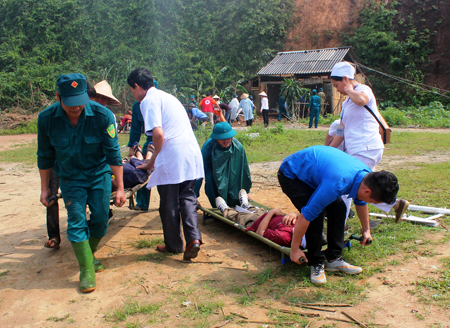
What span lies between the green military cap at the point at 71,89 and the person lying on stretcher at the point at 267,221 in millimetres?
2108

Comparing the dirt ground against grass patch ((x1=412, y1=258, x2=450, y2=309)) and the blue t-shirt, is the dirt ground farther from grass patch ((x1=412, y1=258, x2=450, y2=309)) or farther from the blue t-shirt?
the blue t-shirt

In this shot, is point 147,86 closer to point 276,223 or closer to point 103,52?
point 276,223

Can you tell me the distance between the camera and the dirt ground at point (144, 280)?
2.71 m

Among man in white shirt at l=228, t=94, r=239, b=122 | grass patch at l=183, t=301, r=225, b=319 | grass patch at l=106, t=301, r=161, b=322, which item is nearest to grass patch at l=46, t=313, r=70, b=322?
grass patch at l=106, t=301, r=161, b=322

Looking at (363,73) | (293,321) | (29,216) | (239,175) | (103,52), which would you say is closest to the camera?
(293,321)

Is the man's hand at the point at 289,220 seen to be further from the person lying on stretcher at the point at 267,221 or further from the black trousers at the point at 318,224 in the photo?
the black trousers at the point at 318,224

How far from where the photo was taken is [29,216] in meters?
5.39

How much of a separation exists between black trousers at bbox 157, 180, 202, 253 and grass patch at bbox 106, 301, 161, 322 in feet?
2.98

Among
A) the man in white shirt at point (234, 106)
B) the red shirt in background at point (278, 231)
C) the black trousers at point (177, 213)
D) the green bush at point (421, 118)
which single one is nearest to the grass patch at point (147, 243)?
the black trousers at point (177, 213)

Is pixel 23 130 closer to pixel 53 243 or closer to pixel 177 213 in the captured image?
pixel 53 243

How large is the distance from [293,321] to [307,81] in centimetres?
2019

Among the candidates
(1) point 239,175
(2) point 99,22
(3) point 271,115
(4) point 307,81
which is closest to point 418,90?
(4) point 307,81

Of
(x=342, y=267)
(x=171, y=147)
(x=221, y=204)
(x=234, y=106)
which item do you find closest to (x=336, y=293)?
(x=342, y=267)

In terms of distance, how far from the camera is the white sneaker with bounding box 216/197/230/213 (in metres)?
4.68
